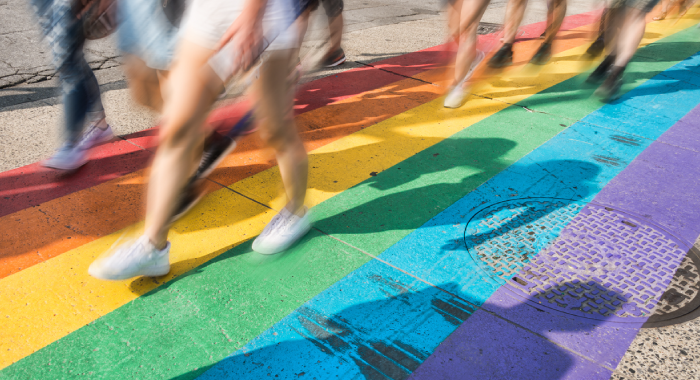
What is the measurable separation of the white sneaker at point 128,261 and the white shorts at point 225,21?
901mm

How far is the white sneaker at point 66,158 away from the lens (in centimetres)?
319

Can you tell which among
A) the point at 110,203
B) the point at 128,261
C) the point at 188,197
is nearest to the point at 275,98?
the point at 188,197

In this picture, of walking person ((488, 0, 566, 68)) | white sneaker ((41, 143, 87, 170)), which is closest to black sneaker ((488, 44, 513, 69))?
walking person ((488, 0, 566, 68))

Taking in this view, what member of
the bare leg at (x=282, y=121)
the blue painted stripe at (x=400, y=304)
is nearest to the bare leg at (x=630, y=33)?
the blue painted stripe at (x=400, y=304)

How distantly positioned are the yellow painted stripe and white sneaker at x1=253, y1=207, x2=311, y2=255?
161 mm

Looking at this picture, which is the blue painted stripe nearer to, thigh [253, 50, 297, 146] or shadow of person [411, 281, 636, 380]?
shadow of person [411, 281, 636, 380]

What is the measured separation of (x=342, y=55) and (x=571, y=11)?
692cm

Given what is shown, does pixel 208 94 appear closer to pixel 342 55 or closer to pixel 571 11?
pixel 342 55

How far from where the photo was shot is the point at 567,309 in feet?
7.70

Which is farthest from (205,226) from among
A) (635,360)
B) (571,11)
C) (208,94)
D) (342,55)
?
(571,11)

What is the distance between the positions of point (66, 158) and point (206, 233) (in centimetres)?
118

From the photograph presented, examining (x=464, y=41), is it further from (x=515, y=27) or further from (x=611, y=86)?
(x=611, y=86)

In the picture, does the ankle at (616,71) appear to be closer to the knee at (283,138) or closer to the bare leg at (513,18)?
the bare leg at (513,18)

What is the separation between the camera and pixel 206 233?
2768 mm
